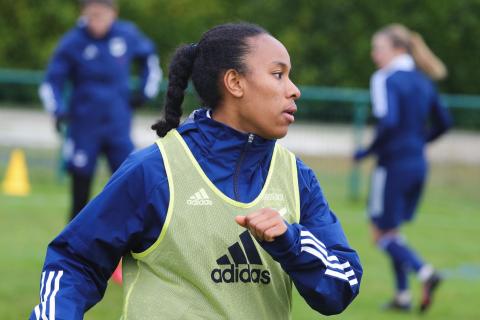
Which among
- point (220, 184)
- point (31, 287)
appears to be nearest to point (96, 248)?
point (220, 184)

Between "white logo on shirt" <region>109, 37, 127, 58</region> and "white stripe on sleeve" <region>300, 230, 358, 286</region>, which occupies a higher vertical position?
"white stripe on sleeve" <region>300, 230, 358, 286</region>

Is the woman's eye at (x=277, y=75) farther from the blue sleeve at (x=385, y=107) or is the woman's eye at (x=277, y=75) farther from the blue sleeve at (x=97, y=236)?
the blue sleeve at (x=385, y=107)

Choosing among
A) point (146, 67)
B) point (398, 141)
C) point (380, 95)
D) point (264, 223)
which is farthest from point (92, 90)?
point (264, 223)

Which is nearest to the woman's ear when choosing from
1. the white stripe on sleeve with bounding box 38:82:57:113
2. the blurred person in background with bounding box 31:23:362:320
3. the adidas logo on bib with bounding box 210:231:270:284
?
the blurred person in background with bounding box 31:23:362:320

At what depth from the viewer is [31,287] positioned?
8.74 m

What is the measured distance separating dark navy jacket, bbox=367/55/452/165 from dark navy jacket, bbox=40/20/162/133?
2.33 m

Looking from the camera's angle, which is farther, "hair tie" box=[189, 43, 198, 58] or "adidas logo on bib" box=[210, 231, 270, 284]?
"hair tie" box=[189, 43, 198, 58]

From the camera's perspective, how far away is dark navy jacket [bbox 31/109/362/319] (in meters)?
3.61

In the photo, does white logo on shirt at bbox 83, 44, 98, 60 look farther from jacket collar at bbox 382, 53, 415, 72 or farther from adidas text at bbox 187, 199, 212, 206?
adidas text at bbox 187, 199, 212, 206

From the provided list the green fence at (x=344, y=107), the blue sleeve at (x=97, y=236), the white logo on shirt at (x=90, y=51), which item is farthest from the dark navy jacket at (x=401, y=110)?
the green fence at (x=344, y=107)

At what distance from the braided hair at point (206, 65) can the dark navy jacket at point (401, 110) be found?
5175 mm

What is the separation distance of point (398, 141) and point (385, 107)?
34 cm

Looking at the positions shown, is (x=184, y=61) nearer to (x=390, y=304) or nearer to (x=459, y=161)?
(x=390, y=304)

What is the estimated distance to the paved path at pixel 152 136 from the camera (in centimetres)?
1714
